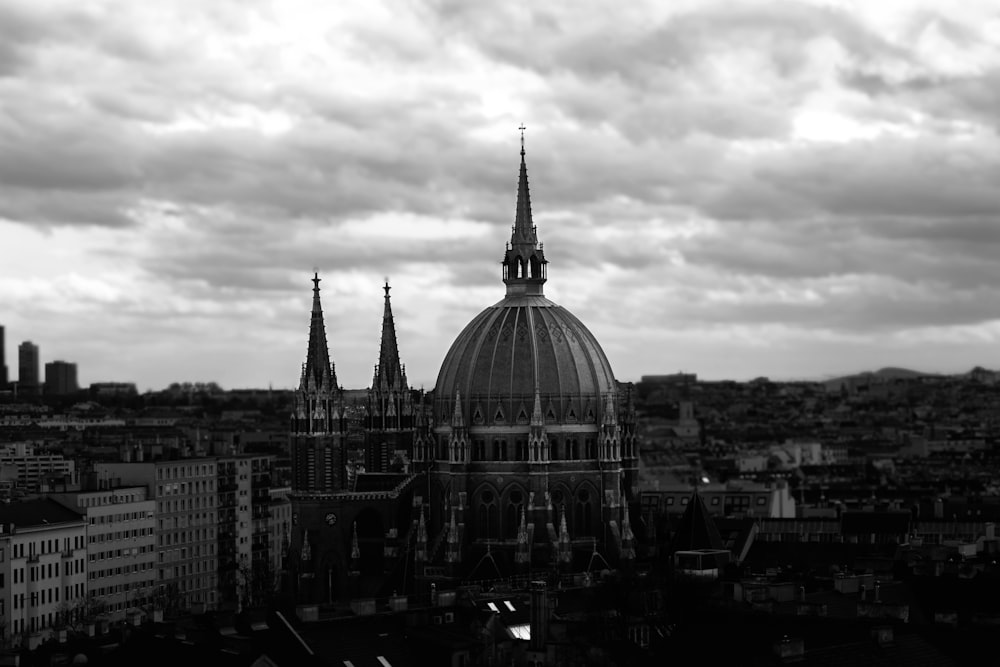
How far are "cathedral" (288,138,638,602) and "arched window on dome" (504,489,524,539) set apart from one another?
0.18 feet

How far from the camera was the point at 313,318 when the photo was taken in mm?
148625

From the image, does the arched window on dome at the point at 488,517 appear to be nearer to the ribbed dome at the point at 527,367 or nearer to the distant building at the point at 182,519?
the ribbed dome at the point at 527,367

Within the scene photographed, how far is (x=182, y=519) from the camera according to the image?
185000 millimetres

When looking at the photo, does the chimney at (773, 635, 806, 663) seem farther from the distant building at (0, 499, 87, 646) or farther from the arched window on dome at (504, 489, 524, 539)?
the distant building at (0, 499, 87, 646)

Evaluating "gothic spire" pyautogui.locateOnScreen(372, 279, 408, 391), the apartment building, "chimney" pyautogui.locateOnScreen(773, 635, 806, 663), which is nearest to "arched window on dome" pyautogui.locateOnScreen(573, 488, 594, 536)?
"gothic spire" pyautogui.locateOnScreen(372, 279, 408, 391)

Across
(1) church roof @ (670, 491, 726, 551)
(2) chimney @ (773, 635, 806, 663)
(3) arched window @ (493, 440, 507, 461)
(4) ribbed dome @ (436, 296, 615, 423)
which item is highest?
(4) ribbed dome @ (436, 296, 615, 423)

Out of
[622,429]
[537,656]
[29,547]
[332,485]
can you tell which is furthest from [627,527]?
[537,656]

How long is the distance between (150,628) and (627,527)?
153 feet

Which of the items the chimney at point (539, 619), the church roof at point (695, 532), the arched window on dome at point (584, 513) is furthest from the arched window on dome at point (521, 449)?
the chimney at point (539, 619)

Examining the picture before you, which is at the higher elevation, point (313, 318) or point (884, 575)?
point (313, 318)

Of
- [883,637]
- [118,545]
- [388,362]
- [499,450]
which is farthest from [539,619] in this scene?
[118,545]

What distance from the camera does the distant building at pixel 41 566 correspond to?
499 feet

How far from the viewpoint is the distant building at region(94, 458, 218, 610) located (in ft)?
591

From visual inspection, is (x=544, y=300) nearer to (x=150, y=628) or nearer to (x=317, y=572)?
(x=317, y=572)
